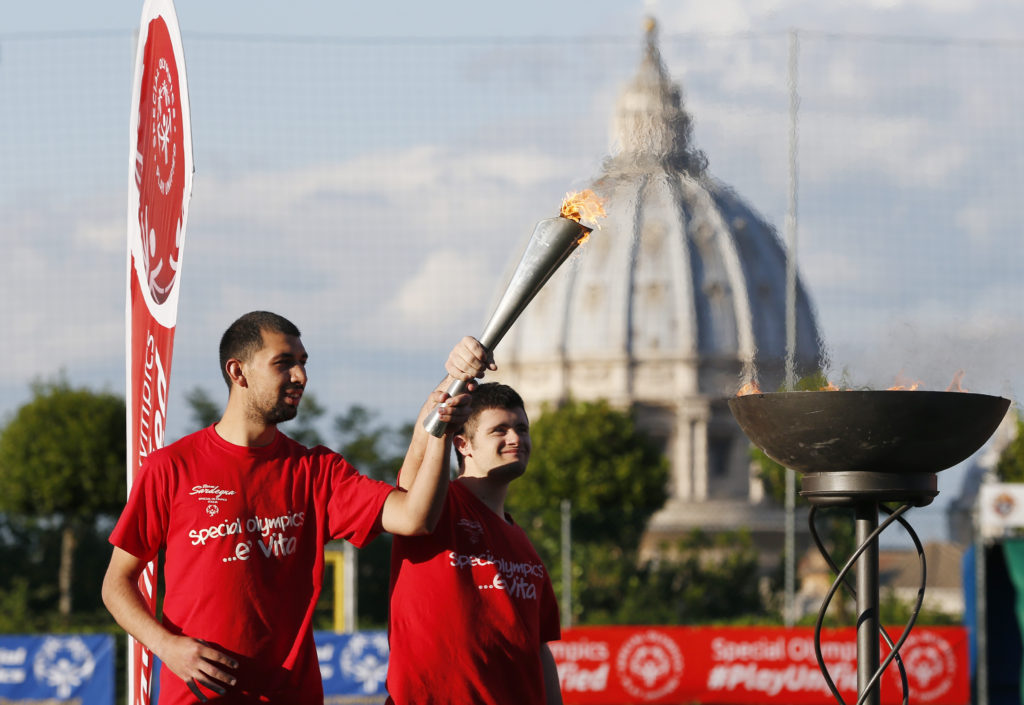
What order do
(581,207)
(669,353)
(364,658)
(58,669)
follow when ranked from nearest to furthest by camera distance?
(581,207), (58,669), (364,658), (669,353)

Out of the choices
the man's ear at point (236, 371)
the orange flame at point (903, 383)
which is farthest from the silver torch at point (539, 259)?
the orange flame at point (903, 383)

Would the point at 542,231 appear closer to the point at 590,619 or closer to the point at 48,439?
the point at 590,619

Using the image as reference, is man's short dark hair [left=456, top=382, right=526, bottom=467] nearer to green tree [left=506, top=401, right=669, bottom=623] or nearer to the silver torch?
the silver torch

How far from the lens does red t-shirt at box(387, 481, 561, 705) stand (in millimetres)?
3617

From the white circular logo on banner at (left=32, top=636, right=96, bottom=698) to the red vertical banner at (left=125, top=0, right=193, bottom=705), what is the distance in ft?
26.8

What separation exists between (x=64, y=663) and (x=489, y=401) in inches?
352

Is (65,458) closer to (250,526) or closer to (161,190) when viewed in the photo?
(161,190)

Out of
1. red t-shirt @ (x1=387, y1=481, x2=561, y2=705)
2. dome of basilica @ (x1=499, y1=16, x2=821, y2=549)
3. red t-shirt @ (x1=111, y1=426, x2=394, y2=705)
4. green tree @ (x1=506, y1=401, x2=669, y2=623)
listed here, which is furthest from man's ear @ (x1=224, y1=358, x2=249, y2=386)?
green tree @ (x1=506, y1=401, x2=669, y2=623)

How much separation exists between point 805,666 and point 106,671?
547 centimetres

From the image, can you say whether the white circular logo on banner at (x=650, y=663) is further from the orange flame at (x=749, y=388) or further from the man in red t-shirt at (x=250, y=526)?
the man in red t-shirt at (x=250, y=526)

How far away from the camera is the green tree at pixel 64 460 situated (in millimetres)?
24844

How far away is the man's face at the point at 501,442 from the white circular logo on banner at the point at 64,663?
8783 mm

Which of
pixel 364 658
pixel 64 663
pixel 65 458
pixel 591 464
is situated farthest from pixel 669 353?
pixel 64 663

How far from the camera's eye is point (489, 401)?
12.4 feet
